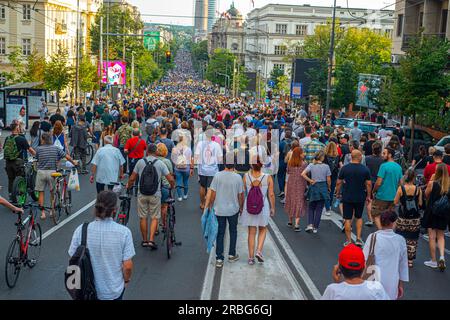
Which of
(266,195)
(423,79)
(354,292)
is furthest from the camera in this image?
(423,79)

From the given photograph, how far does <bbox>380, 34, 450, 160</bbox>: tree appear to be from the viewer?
2608cm

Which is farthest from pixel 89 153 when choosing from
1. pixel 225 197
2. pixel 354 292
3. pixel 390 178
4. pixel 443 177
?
pixel 354 292

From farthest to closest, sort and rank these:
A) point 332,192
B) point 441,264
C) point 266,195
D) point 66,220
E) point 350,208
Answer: point 332,192 < point 66,220 < point 350,208 < point 441,264 < point 266,195

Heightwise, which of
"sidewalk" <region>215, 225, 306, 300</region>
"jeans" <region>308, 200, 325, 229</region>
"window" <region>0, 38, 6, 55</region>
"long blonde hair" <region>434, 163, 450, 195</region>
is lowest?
"sidewalk" <region>215, 225, 306, 300</region>

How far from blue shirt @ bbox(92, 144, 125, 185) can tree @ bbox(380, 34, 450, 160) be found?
56.1ft

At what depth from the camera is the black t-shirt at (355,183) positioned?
38.2ft

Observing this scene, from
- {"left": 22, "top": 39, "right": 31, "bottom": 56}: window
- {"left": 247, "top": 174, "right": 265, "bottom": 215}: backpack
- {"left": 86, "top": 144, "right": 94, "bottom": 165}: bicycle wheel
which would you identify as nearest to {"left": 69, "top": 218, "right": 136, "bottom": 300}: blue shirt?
{"left": 247, "top": 174, "right": 265, "bottom": 215}: backpack

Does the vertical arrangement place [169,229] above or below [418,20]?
below

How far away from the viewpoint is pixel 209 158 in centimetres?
1453

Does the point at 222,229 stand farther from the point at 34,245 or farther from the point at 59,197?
the point at 59,197

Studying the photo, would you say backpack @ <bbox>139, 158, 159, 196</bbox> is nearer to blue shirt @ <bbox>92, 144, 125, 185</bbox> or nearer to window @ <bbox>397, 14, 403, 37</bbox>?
blue shirt @ <bbox>92, 144, 125, 185</bbox>

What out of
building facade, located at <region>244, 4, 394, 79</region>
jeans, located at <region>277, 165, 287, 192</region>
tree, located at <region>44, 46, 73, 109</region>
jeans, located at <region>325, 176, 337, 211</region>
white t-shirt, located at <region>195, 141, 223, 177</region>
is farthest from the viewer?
building facade, located at <region>244, 4, 394, 79</region>

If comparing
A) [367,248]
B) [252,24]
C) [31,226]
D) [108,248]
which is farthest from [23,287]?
[252,24]

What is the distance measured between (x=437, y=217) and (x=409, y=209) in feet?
2.86
